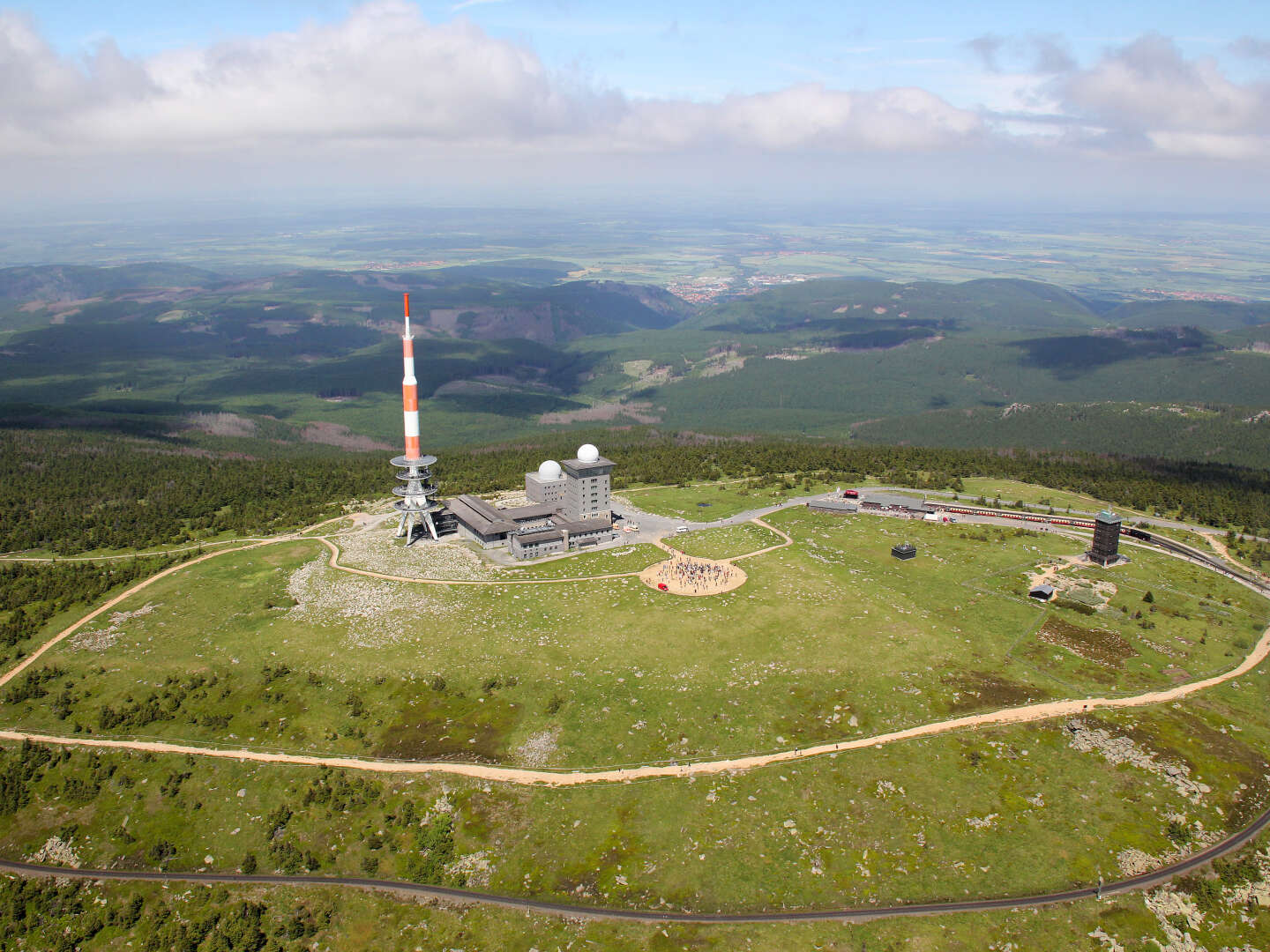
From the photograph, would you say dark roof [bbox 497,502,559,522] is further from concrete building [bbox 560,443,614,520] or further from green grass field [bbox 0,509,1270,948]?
green grass field [bbox 0,509,1270,948]

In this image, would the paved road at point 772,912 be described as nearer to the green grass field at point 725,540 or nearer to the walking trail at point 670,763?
the walking trail at point 670,763

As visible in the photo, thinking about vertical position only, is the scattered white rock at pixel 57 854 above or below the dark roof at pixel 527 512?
below

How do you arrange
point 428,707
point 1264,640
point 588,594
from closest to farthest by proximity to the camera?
point 428,707 < point 1264,640 < point 588,594

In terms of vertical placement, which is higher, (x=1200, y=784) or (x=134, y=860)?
(x=1200, y=784)

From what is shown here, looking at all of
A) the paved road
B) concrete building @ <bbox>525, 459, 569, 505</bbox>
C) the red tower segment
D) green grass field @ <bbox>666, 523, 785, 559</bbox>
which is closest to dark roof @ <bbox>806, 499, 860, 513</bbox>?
green grass field @ <bbox>666, 523, 785, 559</bbox>

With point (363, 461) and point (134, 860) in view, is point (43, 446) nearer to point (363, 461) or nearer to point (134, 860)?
point (363, 461)

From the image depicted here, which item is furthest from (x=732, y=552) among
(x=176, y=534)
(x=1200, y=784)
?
(x=176, y=534)

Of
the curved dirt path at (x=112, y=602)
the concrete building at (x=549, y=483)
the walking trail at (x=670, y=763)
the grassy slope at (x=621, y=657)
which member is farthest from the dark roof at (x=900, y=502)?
the curved dirt path at (x=112, y=602)
